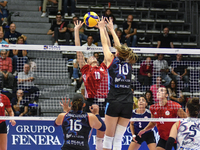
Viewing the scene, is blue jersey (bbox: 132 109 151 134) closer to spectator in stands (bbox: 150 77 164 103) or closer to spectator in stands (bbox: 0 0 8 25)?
spectator in stands (bbox: 150 77 164 103)

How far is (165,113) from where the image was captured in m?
8.38

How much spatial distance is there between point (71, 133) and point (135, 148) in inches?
134

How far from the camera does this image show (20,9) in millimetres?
14891

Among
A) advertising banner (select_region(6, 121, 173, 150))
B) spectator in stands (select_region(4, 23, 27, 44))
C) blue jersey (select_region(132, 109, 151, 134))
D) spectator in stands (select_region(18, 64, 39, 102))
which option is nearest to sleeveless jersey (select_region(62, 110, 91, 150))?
blue jersey (select_region(132, 109, 151, 134))

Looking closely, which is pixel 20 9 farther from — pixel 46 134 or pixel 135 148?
pixel 135 148

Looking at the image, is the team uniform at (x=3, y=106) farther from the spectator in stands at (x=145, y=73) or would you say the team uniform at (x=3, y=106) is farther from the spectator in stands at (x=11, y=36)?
the spectator in stands at (x=11, y=36)

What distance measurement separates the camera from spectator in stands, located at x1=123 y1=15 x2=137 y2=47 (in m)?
13.8

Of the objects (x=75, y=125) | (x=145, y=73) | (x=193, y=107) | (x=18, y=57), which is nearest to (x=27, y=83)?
(x=18, y=57)

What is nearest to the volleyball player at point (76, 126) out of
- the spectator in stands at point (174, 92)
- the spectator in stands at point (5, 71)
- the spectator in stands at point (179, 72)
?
the spectator in stands at point (5, 71)

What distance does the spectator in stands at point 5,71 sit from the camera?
10.5 metres

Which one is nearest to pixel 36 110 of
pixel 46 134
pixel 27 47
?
pixel 46 134

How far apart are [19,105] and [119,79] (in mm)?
5167

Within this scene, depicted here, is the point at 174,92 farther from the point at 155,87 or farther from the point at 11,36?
the point at 11,36

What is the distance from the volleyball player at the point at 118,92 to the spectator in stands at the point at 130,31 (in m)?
7.63
